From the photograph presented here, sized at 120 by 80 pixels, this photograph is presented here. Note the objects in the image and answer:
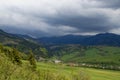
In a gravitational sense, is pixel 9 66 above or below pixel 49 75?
above

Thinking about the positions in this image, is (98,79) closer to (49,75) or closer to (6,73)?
(49,75)

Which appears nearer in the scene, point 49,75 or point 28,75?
point 28,75

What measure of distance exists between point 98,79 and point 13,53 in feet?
316

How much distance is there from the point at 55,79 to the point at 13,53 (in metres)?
47.9

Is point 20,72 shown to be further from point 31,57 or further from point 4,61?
point 31,57

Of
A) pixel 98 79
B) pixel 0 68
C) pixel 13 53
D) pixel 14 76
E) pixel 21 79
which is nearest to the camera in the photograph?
pixel 0 68

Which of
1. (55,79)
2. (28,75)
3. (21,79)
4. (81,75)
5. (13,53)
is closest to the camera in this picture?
(21,79)

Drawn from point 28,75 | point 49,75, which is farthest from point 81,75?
point 28,75

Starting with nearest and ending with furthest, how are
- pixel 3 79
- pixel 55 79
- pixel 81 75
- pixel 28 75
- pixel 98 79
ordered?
pixel 3 79 → pixel 28 75 → pixel 55 79 → pixel 81 75 → pixel 98 79

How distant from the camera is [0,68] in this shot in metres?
41.6

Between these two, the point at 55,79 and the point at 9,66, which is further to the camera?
the point at 55,79

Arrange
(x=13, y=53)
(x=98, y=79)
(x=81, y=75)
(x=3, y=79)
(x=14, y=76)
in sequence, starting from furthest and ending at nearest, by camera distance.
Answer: (x=98, y=79), (x=13, y=53), (x=81, y=75), (x=14, y=76), (x=3, y=79)

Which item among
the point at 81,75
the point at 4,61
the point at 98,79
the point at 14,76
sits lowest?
the point at 98,79

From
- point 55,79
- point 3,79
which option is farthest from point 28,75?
point 55,79
